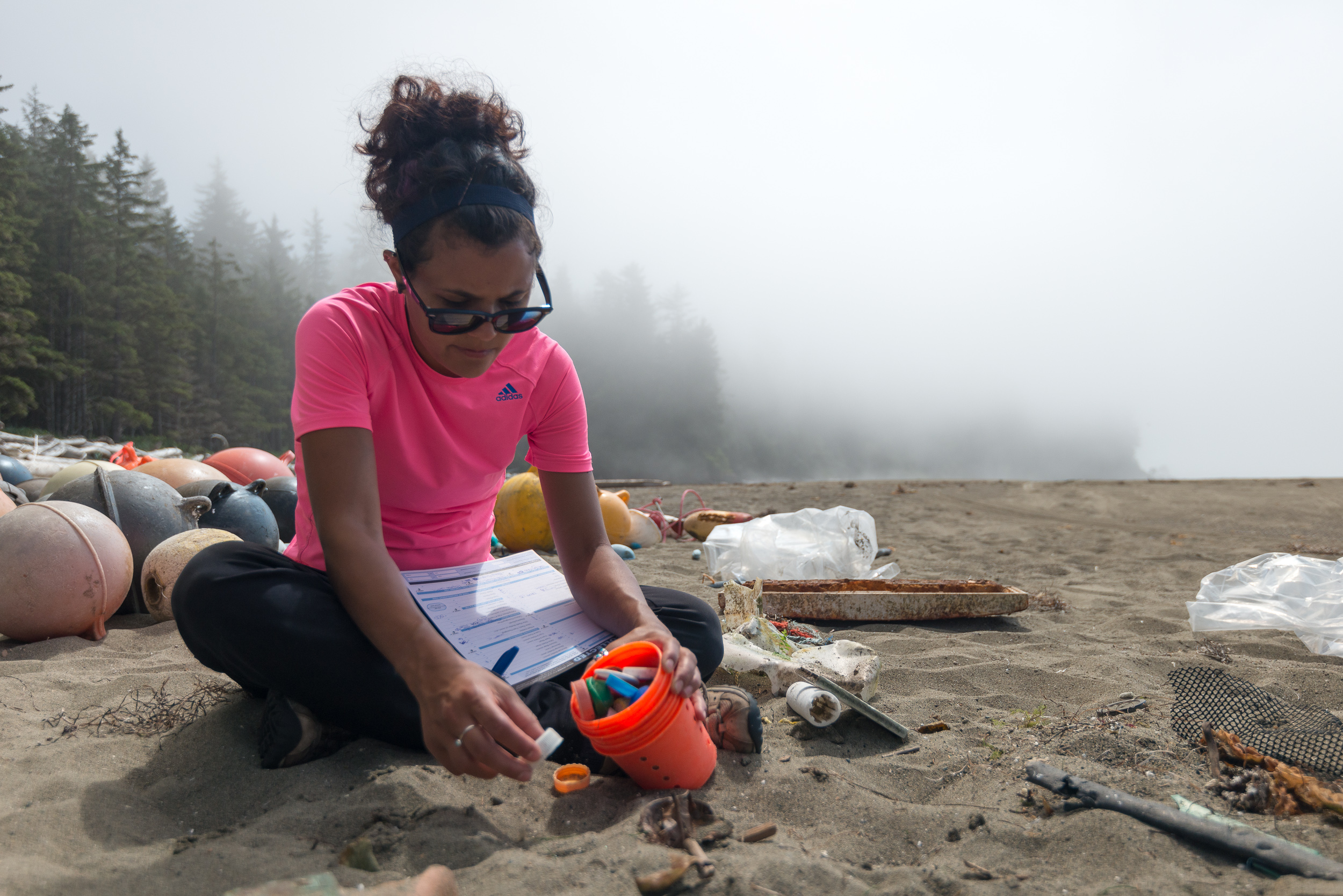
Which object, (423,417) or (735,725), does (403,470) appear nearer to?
(423,417)

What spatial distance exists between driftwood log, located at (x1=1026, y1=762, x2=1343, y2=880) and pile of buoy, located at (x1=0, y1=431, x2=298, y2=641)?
289 cm

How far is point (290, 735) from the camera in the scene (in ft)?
6.06

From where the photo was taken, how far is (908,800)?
6.06 ft

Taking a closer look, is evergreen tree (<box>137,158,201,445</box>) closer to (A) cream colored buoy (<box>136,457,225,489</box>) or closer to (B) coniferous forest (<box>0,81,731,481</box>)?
(B) coniferous forest (<box>0,81,731,481</box>)

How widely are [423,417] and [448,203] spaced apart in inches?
24.6

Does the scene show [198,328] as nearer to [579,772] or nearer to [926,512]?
[926,512]

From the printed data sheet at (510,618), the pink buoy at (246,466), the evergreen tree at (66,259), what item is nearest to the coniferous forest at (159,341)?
the evergreen tree at (66,259)

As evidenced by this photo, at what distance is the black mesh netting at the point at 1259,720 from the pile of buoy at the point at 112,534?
11.1 ft

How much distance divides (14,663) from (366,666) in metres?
2.10

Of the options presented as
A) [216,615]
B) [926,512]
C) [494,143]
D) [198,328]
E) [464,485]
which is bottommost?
[926,512]

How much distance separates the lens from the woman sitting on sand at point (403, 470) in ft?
5.94

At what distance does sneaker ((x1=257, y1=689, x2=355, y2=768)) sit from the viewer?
185cm

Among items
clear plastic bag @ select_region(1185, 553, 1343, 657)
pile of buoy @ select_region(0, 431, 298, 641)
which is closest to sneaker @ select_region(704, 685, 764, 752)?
pile of buoy @ select_region(0, 431, 298, 641)

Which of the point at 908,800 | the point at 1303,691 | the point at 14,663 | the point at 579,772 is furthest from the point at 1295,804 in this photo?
the point at 14,663
